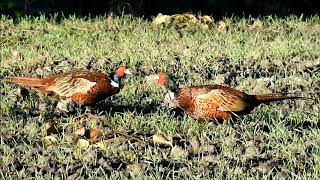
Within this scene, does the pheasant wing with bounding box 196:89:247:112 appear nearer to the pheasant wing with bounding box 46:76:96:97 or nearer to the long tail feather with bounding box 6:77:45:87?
the pheasant wing with bounding box 46:76:96:97

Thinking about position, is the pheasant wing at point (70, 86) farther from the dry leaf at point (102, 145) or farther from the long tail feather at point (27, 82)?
the dry leaf at point (102, 145)

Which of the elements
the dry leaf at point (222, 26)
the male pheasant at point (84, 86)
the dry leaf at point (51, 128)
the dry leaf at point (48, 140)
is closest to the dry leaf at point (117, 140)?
the dry leaf at point (48, 140)

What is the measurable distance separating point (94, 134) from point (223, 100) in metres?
0.76

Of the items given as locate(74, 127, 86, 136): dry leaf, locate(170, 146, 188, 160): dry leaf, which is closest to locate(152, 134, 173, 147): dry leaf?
locate(170, 146, 188, 160): dry leaf

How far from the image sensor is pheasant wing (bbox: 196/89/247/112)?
4.83 metres

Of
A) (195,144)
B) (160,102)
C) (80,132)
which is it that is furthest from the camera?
(160,102)

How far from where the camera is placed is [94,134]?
15.7 feet

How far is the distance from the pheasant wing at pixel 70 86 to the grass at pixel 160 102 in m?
0.16

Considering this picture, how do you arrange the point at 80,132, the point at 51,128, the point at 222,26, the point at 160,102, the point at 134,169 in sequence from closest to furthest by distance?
the point at 134,169 < the point at 80,132 < the point at 51,128 < the point at 160,102 < the point at 222,26

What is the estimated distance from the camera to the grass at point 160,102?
4215 millimetres

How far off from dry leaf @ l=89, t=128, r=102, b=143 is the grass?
0.20 feet

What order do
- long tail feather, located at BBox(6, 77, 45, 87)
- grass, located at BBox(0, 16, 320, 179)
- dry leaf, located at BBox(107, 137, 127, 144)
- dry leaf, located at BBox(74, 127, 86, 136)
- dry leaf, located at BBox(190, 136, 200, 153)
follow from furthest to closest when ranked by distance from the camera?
long tail feather, located at BBox(6, 77, 45, 87) < dry leaf, located at BBox(74, 127, 86, 136) < dry leaf, located at BBox(107, 137, 127, 144) < dry leaf, located at BBox(190, 136, 200, 153) < grass, located at BBox(0, 16, 320, 179)

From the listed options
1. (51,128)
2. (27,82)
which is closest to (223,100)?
(51,128)

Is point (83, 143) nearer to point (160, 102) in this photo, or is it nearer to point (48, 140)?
point (48, 140)
